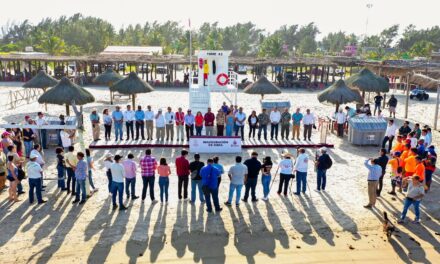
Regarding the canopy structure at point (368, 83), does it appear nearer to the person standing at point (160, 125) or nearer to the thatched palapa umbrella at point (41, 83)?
the person standing at point (160, 125)

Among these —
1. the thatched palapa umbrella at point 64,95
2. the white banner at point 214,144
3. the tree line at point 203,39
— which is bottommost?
the white banner at point 214,144

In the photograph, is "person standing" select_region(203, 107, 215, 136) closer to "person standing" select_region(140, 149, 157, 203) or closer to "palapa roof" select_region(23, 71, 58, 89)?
"person standing" select_region(140, 149, 157, 203)

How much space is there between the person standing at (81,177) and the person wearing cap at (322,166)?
18.9 feet

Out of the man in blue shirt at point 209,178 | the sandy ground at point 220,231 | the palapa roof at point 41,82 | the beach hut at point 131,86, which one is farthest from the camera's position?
the palapa roof at point 41,82

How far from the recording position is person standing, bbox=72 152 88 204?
9.27 metres

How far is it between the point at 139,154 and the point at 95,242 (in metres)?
6.19

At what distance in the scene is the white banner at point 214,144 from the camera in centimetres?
1380

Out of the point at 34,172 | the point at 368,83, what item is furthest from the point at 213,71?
the point at 34,172

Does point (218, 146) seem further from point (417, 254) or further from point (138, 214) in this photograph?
point (417, 254)

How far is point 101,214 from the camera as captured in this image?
349 inches

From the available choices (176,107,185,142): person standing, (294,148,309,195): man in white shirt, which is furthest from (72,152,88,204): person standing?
(176,107,185,142): person standing

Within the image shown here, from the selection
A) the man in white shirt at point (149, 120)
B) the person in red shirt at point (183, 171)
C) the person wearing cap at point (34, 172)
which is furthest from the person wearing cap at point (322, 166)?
the man in white shirt at point (149, 120)

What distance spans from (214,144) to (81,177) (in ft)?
18.1

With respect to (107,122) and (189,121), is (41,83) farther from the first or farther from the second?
(189,121)
